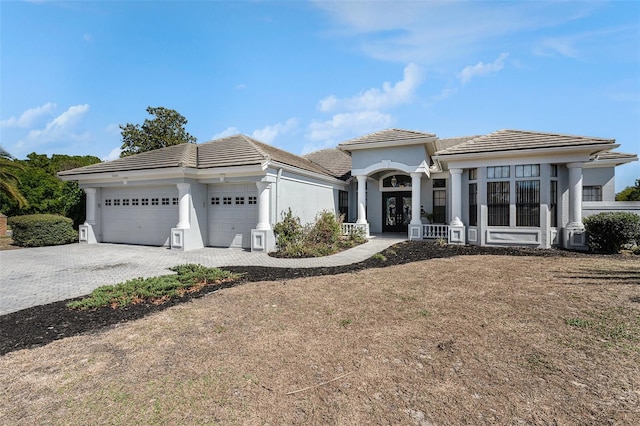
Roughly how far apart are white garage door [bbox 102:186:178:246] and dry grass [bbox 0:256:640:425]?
9974 millimetres

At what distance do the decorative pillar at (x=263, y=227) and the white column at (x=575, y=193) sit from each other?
1174 cm

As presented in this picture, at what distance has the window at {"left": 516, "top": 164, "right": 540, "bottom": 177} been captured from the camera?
13.0 m

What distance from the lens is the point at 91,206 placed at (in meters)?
16.6

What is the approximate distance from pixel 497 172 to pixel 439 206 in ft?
17.7

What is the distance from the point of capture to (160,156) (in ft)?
52.0

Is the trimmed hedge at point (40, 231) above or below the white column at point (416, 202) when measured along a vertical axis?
below

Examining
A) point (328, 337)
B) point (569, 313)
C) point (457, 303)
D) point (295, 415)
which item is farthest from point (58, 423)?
point (569, 313)

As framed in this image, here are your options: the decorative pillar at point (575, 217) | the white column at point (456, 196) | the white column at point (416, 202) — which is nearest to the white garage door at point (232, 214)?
the white column at point (416, 202)

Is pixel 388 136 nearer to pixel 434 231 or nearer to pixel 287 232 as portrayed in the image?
pixel 434 231

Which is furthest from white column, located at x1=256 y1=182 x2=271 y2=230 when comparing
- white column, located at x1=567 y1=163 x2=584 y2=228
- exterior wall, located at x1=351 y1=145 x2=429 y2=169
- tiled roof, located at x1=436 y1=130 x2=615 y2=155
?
white column, located at x1=567 y1=163 x2=584 y2=228

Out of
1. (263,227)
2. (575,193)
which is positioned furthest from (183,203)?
(575,193)

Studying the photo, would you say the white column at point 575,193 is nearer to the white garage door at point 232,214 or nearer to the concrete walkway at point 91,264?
the concrete walkway at point 91,264

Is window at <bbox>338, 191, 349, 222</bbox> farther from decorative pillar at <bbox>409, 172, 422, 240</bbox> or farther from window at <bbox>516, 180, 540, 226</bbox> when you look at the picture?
window at <bbox>516, 180, 540, 226</bbox>

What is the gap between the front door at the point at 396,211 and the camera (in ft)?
64.2
